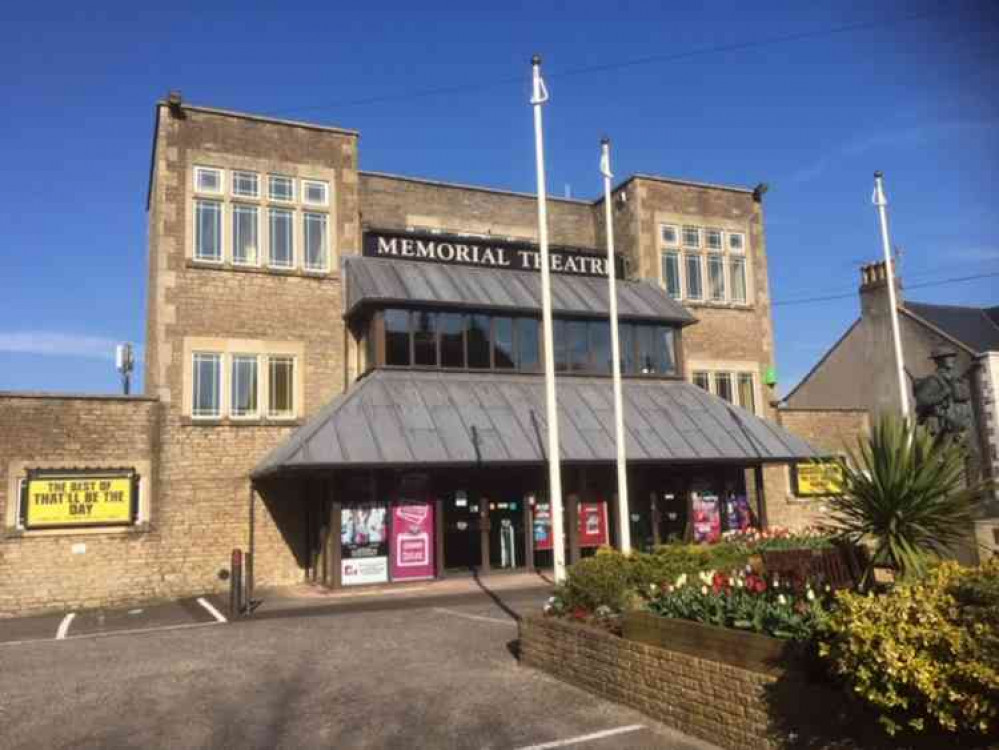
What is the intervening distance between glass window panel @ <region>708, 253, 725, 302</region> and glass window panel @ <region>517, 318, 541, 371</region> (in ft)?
26.9

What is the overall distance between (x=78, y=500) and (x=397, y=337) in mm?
8527

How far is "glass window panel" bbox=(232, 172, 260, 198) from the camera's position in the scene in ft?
74.8

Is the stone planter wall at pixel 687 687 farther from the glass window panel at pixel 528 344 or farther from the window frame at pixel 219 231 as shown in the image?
the window frame at pixel 219 231

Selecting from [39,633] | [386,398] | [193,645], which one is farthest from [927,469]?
[39,633]

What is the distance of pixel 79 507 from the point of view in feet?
63.0

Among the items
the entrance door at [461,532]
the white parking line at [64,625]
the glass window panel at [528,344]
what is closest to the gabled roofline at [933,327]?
the glass window panel at [528,344]

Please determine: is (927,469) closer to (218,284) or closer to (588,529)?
(588,529)

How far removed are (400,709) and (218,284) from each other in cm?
1560

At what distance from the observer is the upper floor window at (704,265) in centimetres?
2816

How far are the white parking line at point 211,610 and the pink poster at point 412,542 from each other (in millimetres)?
4175

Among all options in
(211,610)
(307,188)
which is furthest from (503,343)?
(211,610)

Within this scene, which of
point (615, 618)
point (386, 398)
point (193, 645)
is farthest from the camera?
point (386, 398)

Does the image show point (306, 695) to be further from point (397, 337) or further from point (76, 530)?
point (397, 337)

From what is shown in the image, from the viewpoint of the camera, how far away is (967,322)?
118 feet
